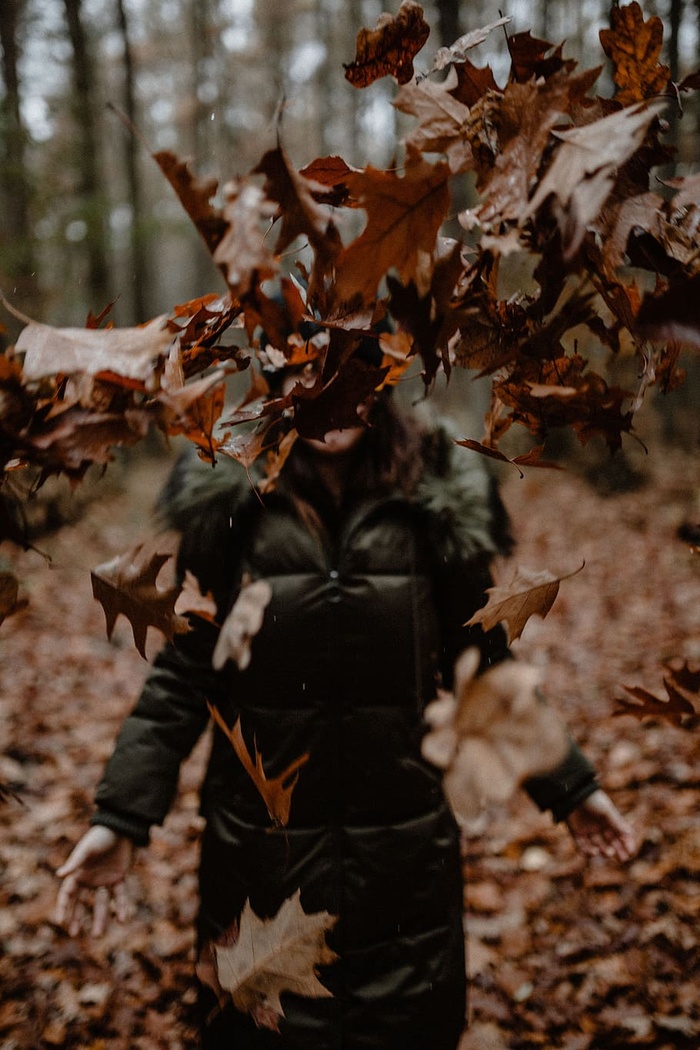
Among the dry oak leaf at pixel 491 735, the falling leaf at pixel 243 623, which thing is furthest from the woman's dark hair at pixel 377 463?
the dry oak leaf at pixel 491 735

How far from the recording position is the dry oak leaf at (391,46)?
2.46 feet

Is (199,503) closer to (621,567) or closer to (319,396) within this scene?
(319,396)

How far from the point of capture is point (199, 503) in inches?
67.1

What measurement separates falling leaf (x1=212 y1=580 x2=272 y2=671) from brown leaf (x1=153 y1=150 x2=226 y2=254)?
1092mm

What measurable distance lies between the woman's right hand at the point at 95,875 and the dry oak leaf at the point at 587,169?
64.2 inches

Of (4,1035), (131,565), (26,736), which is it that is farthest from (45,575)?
(131,565)

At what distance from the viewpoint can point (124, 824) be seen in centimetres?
161

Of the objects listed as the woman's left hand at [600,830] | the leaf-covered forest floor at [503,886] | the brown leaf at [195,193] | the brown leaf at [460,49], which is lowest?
the leaf-covered forest floor at [503,886]

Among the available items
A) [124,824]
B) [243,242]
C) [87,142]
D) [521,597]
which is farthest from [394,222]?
[87,142]

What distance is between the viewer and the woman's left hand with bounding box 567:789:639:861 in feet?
5.21

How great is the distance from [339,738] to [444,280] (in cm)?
124

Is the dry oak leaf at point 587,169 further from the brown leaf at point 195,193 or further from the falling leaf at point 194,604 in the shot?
the falling leaf at point 194,604

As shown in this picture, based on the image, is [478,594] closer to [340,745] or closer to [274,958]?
[340,745]

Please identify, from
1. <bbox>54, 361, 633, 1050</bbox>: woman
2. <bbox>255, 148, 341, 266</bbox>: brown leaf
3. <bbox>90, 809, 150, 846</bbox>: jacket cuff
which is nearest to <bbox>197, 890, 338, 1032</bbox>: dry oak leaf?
<bbox>54, 361, 633, 1050</bbox>: woman
